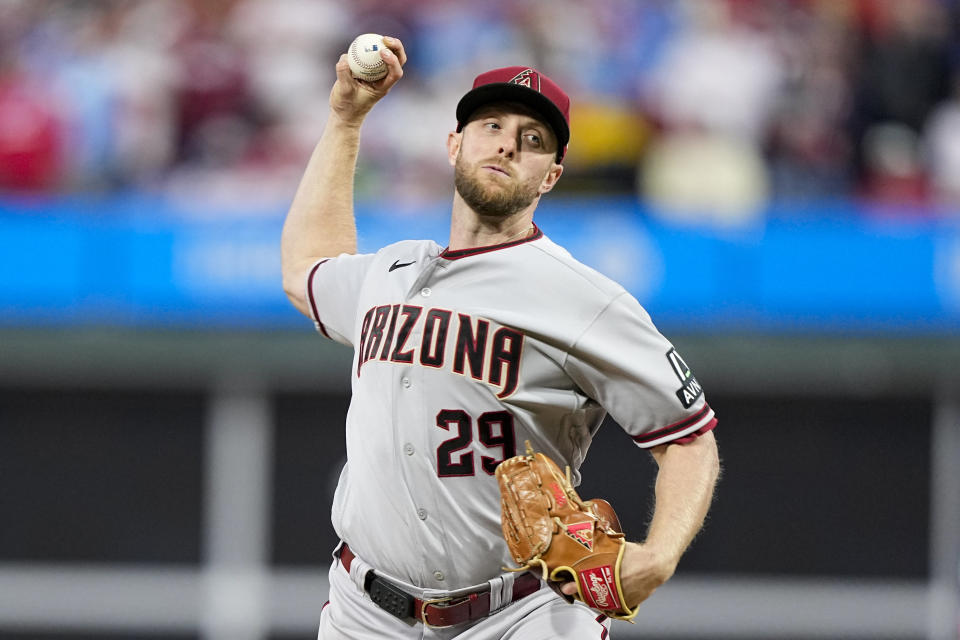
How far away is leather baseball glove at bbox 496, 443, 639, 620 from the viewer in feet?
9.16

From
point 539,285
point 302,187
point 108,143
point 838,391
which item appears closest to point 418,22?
point 108,143

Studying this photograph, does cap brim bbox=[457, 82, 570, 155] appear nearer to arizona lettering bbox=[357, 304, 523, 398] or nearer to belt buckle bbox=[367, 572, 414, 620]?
arizona lettering bbox=[357, 304, 523, 398]

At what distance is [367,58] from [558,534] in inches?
50.2

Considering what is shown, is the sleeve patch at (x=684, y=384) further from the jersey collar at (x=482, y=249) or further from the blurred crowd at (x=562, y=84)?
the blurred crowd at (x=562, y=84)

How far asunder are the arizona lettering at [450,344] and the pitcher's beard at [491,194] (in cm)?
24

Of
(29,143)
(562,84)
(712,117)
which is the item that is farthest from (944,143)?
(29,143)

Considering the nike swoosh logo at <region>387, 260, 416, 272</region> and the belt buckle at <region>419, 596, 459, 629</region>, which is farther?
the nike swoosh logo at <region>387, 260, 416, 272</region>

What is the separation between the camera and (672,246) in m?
7.06

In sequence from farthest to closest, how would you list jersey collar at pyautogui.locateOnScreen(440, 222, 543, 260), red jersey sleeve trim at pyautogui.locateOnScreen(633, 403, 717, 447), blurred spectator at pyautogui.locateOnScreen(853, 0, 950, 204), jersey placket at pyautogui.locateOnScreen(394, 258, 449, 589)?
1. blurred spectator at pyautogui.locateOnScreen(853, 0, 950, 204)
2. jersey collar at pyautogui.locateOnScreen(440, 222, 543, 260)
3. jersey placket at pyautogui.locateOnScreen(394, 258, 449, 589)
4. red jersey sleeve trim at pyautogui.locateOnScreen(633, 403, 717, 447)

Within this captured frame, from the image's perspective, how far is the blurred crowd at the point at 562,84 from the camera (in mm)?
7727

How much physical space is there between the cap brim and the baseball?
1.18 ft

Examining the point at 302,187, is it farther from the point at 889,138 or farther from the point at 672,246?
the point at 889,138

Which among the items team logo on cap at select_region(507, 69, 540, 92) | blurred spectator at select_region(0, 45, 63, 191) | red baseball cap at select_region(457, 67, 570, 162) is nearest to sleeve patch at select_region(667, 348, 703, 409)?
red baseball cap at select_region(457, 67, 570, 162)

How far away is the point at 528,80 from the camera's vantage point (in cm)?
313
